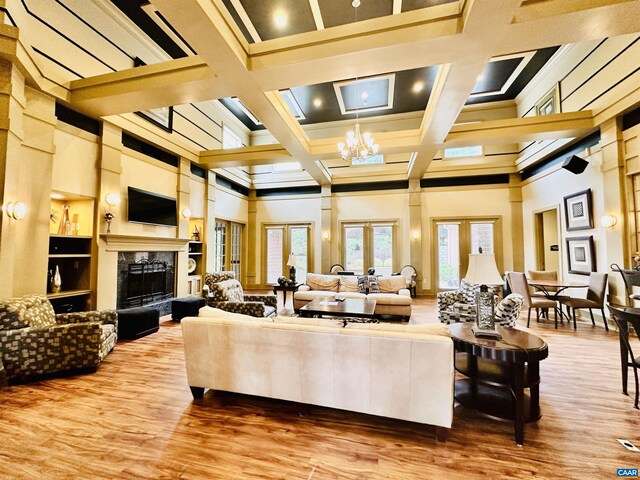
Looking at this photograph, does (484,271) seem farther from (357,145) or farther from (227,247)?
(227,247)

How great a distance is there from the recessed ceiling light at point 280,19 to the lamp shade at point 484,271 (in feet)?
15.8

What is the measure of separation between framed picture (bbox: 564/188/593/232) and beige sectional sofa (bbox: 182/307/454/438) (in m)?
5.22

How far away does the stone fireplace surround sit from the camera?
14.6ft

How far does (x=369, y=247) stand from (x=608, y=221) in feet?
17.4

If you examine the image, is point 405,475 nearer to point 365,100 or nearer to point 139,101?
point 139,101

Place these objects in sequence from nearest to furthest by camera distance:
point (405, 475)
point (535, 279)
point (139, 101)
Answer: point (405, 475) < point (139, 101) < point (535, 279)

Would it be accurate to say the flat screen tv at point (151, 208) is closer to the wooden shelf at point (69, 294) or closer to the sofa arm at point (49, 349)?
the wooden shelf at point (69, 294)

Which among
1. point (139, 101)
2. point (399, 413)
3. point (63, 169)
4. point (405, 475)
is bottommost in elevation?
point (405, 475)

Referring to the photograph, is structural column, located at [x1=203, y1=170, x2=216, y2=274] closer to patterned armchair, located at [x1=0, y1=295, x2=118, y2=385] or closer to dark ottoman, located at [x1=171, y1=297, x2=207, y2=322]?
dark ottoman, located at [x1=171, y1=297, x2=207, y2=322]

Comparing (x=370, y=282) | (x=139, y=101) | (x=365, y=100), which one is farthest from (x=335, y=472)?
(x=365, y=100)

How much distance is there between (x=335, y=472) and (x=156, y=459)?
1160mm

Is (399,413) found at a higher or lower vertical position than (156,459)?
higher

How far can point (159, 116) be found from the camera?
562 cm

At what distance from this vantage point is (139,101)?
3.99 meters
